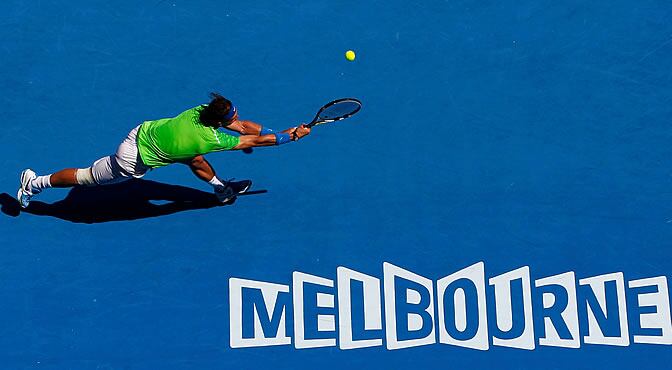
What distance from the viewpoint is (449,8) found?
8.73 metres

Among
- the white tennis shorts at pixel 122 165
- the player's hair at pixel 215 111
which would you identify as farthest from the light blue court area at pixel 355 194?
the player's hair at pixel 215 111

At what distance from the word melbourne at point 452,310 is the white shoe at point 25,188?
7.19 ft

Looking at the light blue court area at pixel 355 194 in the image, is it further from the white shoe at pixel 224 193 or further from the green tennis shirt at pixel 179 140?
the green tennis shirt at pixel 179 140

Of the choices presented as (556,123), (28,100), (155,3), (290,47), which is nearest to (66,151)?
(28,100)

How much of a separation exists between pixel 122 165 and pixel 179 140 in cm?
68

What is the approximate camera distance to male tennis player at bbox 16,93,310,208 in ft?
23.6

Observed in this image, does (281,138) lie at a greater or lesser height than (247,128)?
lesser

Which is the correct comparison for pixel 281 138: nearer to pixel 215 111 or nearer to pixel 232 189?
pixel 215 111

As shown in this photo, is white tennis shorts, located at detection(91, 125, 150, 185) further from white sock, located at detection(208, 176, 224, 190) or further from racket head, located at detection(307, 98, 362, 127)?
racket head, located at detection(307, 98, 362, 127)

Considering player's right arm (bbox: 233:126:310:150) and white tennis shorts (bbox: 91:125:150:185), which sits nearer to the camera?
player's right arm (bbox: 233:126:310:150)

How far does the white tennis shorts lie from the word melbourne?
1503 mm

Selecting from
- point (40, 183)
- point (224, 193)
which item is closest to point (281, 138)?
point (224, 193)

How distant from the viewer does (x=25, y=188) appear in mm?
7867

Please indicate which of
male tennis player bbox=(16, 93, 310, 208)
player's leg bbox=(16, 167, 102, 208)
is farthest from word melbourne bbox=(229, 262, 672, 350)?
player's leg bbox=(16, 167, 102, 208)
